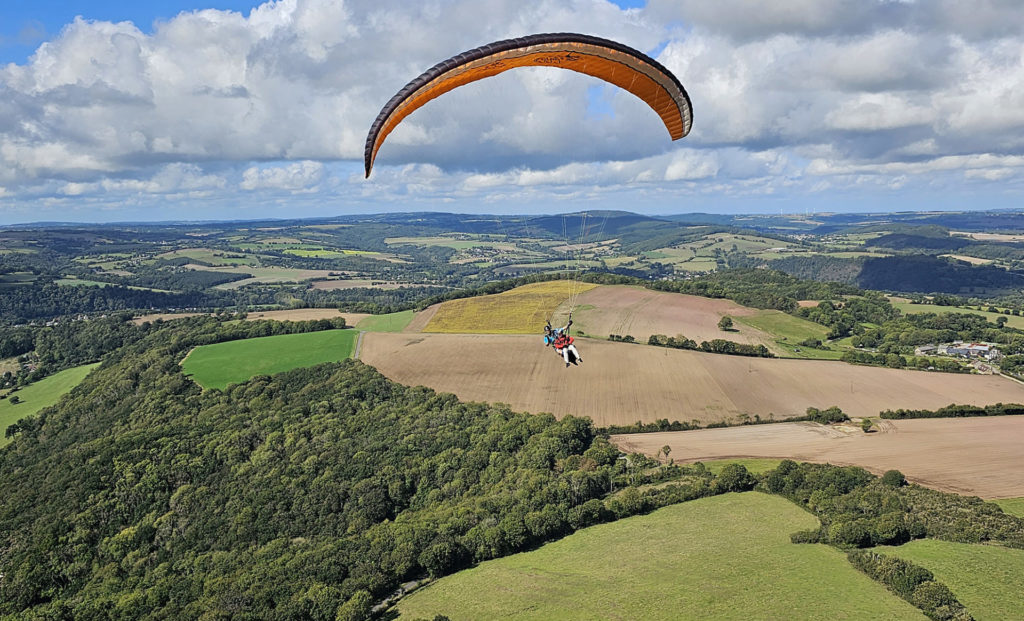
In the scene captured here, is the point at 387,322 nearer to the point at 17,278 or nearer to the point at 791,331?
the point at 791,331

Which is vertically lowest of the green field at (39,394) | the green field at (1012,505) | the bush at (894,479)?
the green field at (39,394)

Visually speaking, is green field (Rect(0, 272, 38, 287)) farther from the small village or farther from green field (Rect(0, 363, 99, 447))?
the small village

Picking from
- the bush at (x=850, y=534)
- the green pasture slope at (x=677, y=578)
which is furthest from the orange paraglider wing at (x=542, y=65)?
the bush at (x=850, y=534)

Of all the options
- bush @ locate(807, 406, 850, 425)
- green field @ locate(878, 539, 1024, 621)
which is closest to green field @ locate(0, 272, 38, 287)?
bush @ locate(807, 406, 850, 425)

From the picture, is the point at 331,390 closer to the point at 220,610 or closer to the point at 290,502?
the point at 290,502

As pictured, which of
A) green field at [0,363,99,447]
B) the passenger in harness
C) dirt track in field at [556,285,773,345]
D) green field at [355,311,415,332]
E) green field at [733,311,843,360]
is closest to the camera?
the passenger in harness

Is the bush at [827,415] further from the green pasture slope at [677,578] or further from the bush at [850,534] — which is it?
the bush at [850,534]
